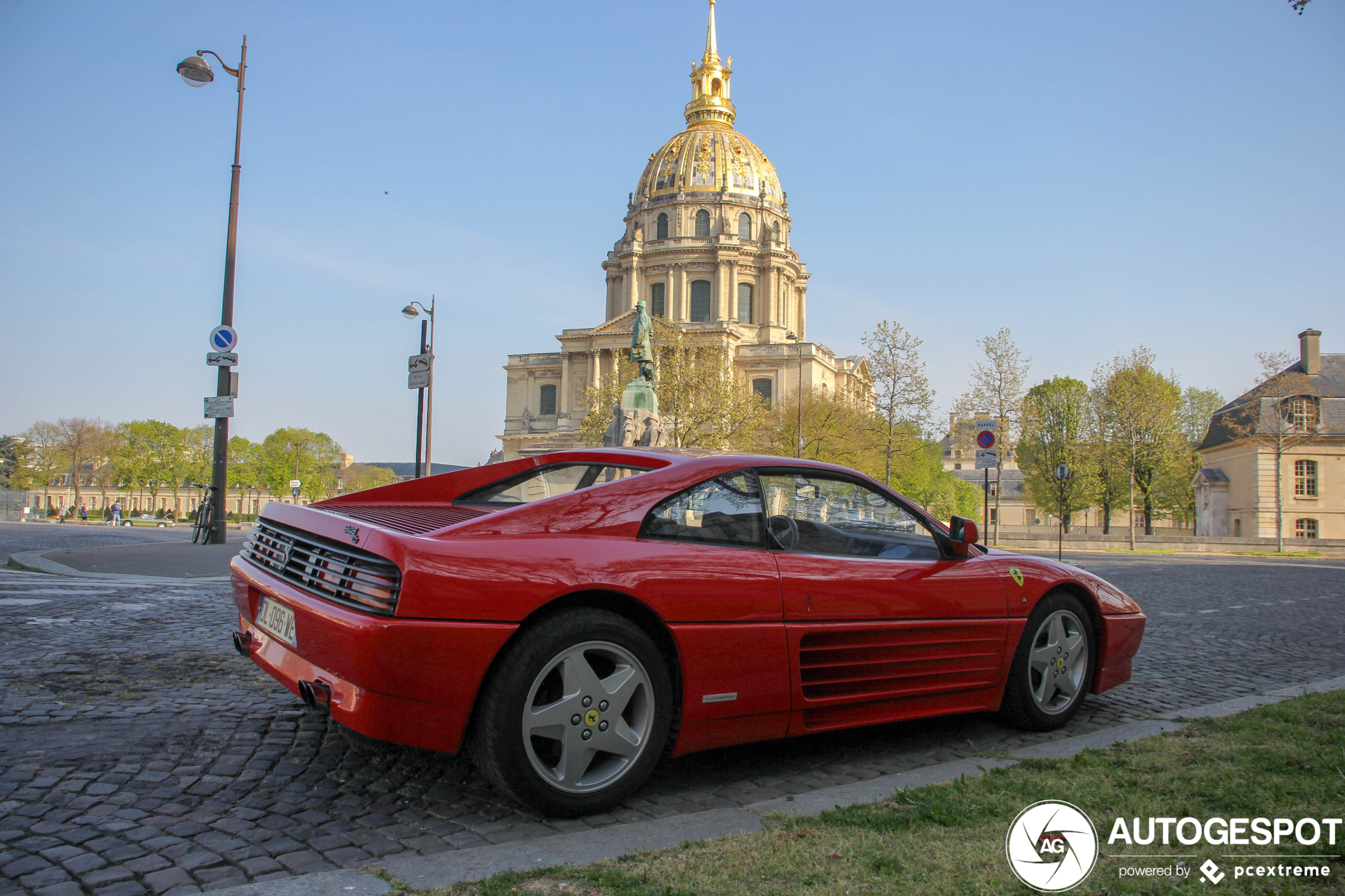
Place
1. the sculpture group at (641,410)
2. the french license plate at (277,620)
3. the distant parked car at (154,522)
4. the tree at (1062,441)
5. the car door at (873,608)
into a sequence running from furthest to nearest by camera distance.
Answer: the distant parked car at (154,522)
the tree at (1062,441)
the sculpture group at (641,410)
the car door at (873,608)
the french license plate at (277,620)

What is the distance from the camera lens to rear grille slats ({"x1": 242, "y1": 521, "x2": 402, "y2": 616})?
2.85 meters

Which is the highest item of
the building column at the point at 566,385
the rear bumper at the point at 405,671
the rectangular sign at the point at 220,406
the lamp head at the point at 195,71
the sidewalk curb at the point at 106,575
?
the building column at the point at 566,385

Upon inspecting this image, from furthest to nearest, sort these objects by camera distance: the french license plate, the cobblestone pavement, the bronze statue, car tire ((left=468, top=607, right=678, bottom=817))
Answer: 1. the bronze statue
2. the french license plate
3. car tire ((left=468, top=607, right=678, bottom=817))
4. the cobblestone pavement

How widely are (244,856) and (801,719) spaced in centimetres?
204

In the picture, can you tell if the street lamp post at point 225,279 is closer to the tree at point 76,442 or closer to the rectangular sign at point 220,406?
the rectangular sign at point 220,406

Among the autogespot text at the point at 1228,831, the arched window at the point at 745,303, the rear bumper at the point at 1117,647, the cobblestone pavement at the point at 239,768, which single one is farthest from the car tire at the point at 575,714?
the arched window at the point at 745,303

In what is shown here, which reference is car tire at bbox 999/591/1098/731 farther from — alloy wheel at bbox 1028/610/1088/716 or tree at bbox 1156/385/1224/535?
tree at bbox 1156/385/1224/535

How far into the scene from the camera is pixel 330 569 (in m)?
3.11

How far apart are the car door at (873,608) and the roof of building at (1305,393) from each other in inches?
1706

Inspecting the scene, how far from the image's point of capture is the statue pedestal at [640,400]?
3117 cm

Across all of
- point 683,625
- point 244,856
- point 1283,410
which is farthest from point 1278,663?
point 1283,410

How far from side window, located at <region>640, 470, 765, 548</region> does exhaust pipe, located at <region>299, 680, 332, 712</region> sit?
1.21 meters

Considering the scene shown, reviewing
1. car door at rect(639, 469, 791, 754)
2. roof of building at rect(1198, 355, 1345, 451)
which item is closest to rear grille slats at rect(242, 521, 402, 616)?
car door at rect(639, 469, 791, 754)

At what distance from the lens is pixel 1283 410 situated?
42.1 metres
